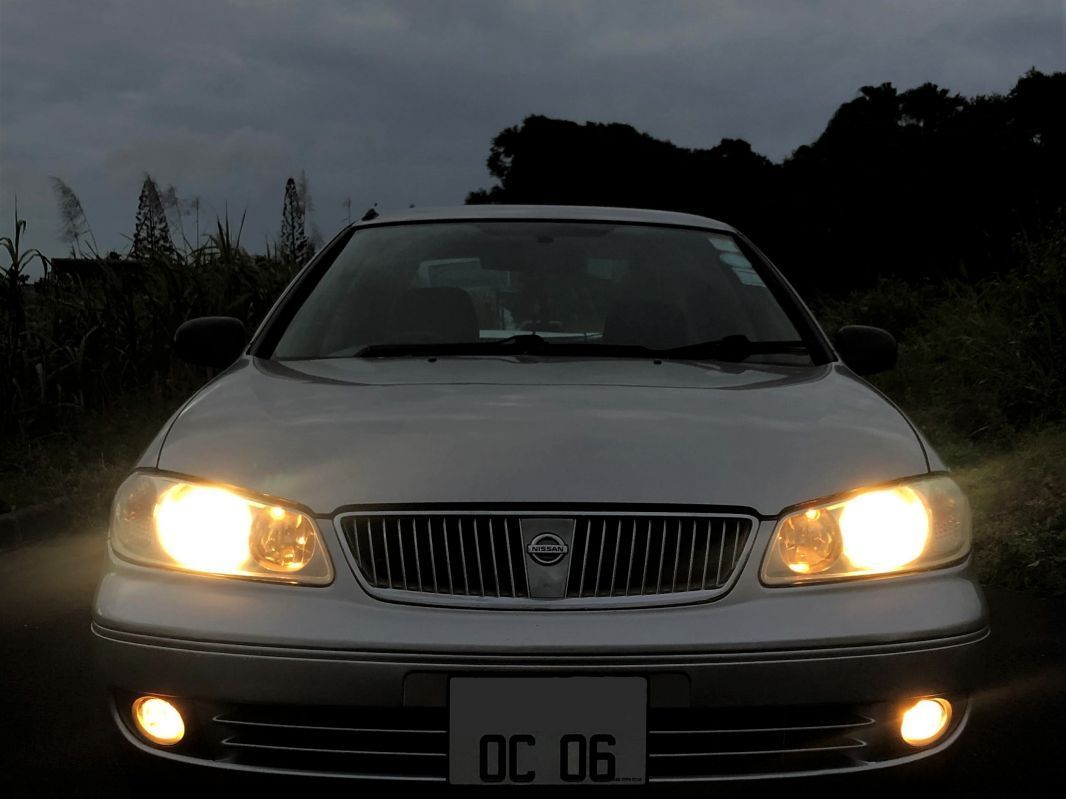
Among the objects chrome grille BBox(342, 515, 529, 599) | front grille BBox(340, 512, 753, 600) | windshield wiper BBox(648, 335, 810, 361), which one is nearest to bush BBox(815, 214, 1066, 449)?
windshield wiper BBox(648, 335, 810, 361)

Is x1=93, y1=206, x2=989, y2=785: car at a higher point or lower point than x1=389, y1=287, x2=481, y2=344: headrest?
lower

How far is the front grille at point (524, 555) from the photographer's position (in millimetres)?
2209

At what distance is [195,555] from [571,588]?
678 mm

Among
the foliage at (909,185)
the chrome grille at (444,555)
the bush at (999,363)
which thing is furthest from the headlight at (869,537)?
the foliage at (909,185)

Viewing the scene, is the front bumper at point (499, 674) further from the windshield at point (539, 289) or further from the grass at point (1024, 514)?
the grass at point (1024, 514)

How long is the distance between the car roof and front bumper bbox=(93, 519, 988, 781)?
1.86 meters

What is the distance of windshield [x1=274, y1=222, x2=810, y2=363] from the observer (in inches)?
136

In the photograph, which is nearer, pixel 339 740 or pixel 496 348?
pixel 339 740

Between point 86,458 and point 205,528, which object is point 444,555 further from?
point 86,458

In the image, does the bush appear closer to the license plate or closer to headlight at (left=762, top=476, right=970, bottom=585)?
headlight at (left=762, top=476, right=970, bottom=585)

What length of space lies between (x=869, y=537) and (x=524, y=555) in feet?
2.07

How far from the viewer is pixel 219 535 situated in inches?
92.2

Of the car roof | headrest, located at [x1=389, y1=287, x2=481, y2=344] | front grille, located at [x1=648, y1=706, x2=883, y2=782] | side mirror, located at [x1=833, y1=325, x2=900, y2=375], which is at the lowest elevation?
front grille, located at [x1=648, y1=706, x2=883, y2=782]

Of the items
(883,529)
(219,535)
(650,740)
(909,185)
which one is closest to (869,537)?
(883,529)
